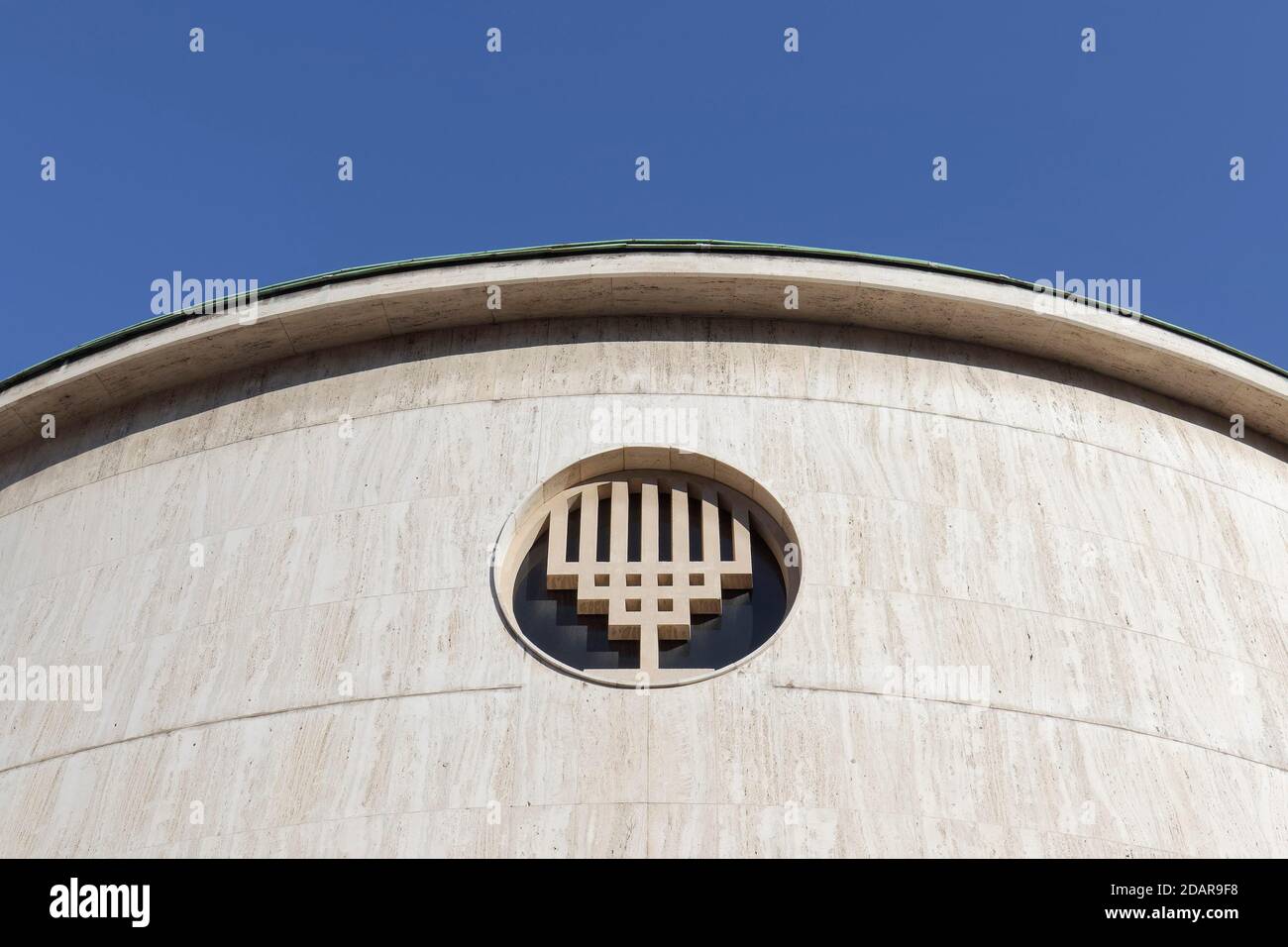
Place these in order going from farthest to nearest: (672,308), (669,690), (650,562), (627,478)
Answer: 1. (672,308)
2. (627,478)
3. (650,562)
4. (669,690)

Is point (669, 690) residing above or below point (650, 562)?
below

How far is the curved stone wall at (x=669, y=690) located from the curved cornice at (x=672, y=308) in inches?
8.2

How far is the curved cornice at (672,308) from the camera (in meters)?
12.9

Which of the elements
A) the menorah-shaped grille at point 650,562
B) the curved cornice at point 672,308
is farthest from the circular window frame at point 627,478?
the curved cornice at point 672,308

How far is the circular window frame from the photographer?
35.7 ft

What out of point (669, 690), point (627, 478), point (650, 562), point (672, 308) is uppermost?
point (672, 308)

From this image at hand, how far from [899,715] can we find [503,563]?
332 centimetres

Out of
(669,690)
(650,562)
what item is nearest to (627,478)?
(650,562)

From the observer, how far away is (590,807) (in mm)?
9977

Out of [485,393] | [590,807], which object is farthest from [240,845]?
[485,393]

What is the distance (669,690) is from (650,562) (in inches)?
49.3

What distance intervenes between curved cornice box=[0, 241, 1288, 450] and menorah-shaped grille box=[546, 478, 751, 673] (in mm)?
1998

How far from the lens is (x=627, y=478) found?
12109 mm

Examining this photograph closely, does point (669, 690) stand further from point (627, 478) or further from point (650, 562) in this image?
point (627, 478)
